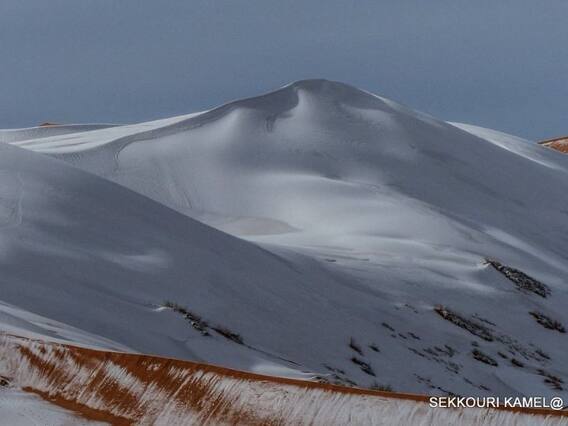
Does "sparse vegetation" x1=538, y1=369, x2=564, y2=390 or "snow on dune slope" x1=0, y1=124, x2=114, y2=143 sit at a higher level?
"snow on dune slope" x1=0, y1=124, x2=114, y2=143

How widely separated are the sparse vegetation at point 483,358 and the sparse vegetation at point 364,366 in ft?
7.59

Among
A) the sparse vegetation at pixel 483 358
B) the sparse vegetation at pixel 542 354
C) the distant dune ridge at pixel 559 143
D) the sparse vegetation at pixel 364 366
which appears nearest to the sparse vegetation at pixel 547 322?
the sparse vegetation at pixel 542 354

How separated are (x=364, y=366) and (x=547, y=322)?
17.7ft

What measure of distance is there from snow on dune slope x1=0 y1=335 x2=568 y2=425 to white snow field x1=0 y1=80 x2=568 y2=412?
5.45 feet

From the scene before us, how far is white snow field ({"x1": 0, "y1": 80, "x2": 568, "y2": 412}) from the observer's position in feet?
45.1

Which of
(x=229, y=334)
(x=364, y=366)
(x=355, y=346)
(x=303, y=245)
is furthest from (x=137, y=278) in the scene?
(x=303, y=245)

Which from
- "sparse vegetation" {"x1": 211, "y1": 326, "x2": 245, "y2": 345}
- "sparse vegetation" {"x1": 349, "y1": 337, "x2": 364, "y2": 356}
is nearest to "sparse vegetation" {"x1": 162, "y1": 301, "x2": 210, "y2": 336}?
"sparse vegetation" {"x1": 211, "y1": 326, "x2": 245, "y2": 345}

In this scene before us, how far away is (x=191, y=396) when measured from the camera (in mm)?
7449

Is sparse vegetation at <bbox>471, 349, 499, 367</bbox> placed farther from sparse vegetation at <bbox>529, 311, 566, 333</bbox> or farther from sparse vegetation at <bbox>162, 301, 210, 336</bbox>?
sparse vegetation at <bbox>162, 301, 210, 336</bbox>

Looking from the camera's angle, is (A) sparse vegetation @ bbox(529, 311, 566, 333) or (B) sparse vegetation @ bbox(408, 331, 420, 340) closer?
(B) sparse vegetation @ bbox(408, 331, 420, 340)

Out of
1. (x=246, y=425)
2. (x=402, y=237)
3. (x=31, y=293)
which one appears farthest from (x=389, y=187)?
(x=246, y=425)

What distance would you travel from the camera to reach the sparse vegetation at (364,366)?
14.3 metres

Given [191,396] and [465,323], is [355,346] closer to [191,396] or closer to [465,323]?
[465,323]

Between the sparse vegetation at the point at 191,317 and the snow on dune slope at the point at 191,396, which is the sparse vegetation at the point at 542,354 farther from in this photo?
the snow on dune slope at the point at 191,396
